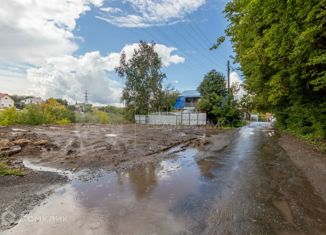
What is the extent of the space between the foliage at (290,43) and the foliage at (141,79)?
2172cm

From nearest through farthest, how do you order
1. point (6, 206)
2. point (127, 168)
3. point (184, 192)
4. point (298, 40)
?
point (6, 206), point (184, 192), point (298, 40), point (127, 168)

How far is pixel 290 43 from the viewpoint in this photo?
6.29 metres

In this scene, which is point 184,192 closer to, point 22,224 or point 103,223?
point 103,223

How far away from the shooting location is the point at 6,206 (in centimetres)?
365

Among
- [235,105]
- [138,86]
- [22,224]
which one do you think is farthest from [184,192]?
[138,86]

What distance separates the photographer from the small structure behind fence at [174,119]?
26453 mm

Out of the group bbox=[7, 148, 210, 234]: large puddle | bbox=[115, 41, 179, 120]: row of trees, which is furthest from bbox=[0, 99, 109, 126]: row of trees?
bbox=[7, 148, 210, 234]: large puddle

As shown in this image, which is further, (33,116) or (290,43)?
(33,116)

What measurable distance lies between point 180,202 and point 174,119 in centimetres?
2434

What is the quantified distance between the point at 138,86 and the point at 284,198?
29.4 meters

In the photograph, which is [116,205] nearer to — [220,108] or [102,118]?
[220,108]

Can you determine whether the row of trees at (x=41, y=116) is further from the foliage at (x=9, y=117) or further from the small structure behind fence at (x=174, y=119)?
the small structure behind fence at (x=174, y=119)

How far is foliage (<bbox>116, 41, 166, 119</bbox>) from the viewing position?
3259 cm

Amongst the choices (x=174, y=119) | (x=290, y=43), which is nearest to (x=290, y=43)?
(x=290, y=43)
